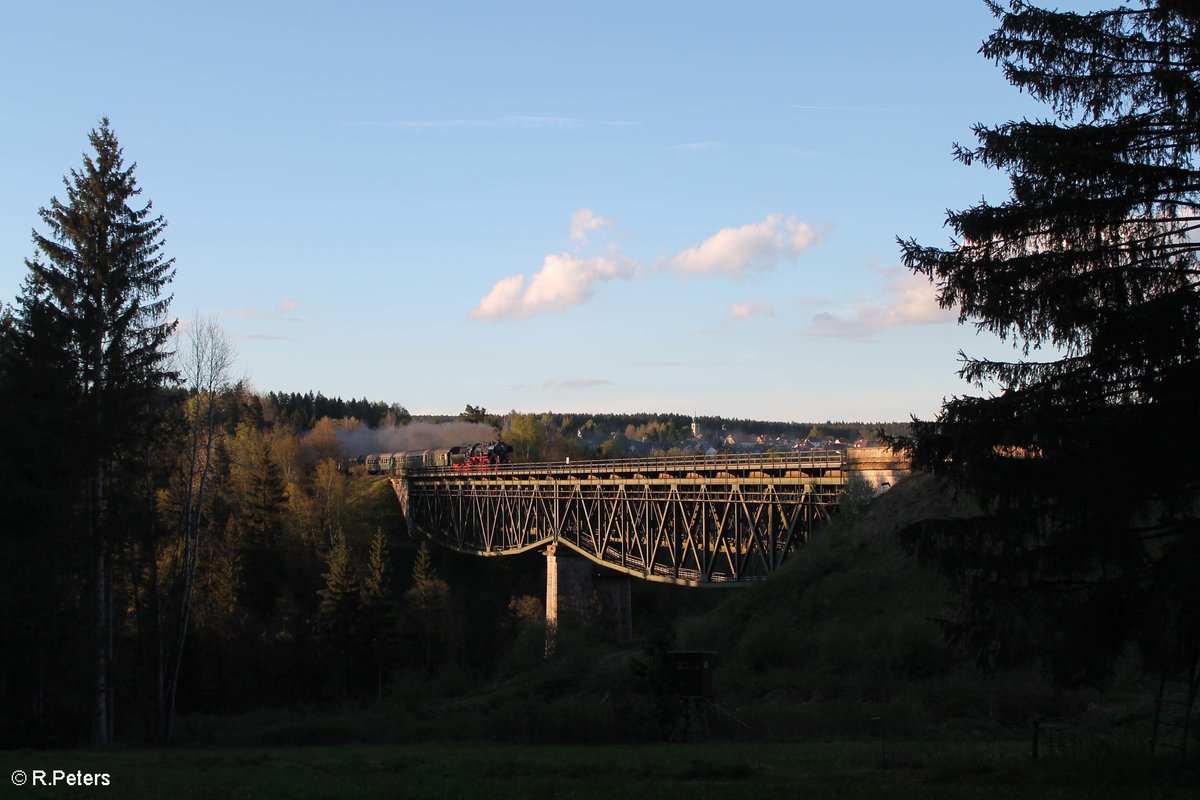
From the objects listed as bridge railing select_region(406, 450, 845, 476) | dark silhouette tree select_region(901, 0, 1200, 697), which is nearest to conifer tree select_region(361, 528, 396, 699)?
bridge railing select_region(406, 450, 845, 476)

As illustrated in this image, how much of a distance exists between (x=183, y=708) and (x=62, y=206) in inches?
1044

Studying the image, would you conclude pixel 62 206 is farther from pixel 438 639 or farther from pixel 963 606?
pixel 438 639

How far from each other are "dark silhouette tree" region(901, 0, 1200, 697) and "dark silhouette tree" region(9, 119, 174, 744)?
831 inches

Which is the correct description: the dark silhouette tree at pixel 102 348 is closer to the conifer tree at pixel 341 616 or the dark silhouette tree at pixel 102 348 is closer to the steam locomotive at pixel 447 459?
the conifer tree at pixel 341 616

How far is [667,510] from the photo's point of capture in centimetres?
5462

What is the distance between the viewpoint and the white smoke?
146275mm

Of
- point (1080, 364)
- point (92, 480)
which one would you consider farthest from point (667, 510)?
point (1080, 364)

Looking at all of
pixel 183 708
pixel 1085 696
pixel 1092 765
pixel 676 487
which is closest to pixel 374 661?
pixel 183 708

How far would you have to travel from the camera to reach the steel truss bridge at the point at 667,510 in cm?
4591

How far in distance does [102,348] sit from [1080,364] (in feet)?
77.4

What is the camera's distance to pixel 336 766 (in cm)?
1886

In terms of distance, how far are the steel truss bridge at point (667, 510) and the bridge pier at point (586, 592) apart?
55.3 inches

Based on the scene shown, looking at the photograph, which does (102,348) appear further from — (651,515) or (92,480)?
(651,515)

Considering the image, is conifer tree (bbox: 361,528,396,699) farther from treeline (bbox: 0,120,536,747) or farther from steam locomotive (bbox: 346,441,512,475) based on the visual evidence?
steam locomotive (bbox: 346,441,512,475)
